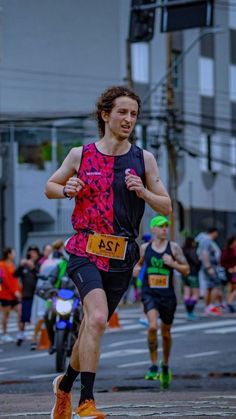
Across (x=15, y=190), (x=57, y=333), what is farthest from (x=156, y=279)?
(x=15, y=190)

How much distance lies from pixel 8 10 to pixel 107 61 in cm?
539

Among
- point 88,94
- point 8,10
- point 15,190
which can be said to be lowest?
point 15,190

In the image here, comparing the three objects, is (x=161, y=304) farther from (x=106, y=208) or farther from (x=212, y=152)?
(x=212, y=152)

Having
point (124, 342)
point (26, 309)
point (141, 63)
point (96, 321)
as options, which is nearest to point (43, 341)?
point (124, 342)

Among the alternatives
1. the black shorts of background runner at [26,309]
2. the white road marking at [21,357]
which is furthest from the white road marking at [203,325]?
the white road marking at [21,357]

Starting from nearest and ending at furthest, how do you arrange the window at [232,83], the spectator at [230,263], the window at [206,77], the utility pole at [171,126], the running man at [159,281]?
the running man at [159,281] < the spectator at [230,263] < the utility pole at [171,126] < the window at [206,77] < the window at [232,83]

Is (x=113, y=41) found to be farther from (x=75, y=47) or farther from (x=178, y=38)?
(x=178, y=38)

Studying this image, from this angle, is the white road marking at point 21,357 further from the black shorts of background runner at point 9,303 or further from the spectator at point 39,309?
the black shorts of background runner at point 9,303

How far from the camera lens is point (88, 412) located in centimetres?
691

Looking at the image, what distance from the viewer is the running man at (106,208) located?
7379 mm

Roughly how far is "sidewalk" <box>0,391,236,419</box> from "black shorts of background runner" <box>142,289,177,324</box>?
2.65 metres

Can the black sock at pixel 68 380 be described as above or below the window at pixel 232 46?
below

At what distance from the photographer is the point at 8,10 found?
138 feet

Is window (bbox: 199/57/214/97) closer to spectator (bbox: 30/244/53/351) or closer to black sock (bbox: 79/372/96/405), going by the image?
spectator (bbox: 30/244/53/351)
